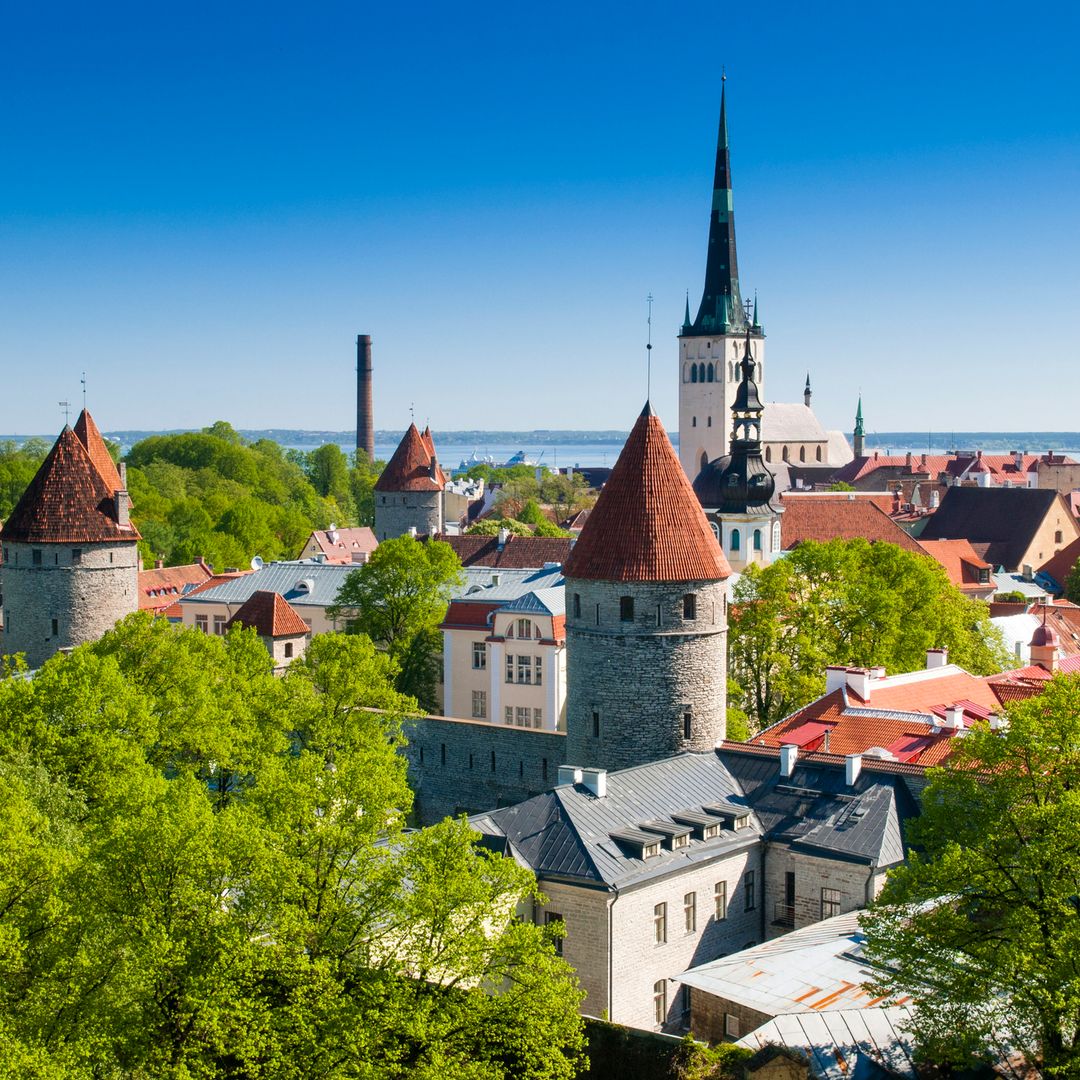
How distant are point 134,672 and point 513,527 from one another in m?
55.7

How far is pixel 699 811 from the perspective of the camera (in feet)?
92.4

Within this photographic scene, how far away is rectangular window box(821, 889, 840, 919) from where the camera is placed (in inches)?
1068

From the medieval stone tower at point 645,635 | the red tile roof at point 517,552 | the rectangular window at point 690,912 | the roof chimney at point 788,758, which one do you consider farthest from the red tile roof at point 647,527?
the red tile roof at point 517,552

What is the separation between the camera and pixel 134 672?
33.8 metres

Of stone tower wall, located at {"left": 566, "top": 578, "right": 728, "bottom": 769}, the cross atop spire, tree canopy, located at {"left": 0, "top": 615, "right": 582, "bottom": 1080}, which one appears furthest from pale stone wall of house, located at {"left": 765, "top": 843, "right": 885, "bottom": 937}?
the cross atop spire

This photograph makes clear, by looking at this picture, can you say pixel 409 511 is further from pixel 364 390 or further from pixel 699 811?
pixel 364 390

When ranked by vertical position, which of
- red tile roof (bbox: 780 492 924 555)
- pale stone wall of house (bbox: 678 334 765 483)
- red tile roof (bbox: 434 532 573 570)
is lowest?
red tile roof (bbox: 434 532 573 570)

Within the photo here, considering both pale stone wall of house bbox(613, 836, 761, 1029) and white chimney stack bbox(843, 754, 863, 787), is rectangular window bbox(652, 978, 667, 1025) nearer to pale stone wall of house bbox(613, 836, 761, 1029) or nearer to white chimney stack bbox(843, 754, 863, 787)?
pale stone wall of house bbox(613, 836, 761, 1029)

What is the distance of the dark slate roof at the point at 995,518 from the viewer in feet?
250

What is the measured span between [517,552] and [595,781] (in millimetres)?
33374

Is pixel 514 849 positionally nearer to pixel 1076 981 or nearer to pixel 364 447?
pixel 1076 981

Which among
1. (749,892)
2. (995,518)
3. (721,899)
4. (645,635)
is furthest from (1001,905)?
(995,518)

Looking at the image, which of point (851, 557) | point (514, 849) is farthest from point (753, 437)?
point (514, 849)

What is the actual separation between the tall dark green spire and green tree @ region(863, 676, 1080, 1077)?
72.9 m
